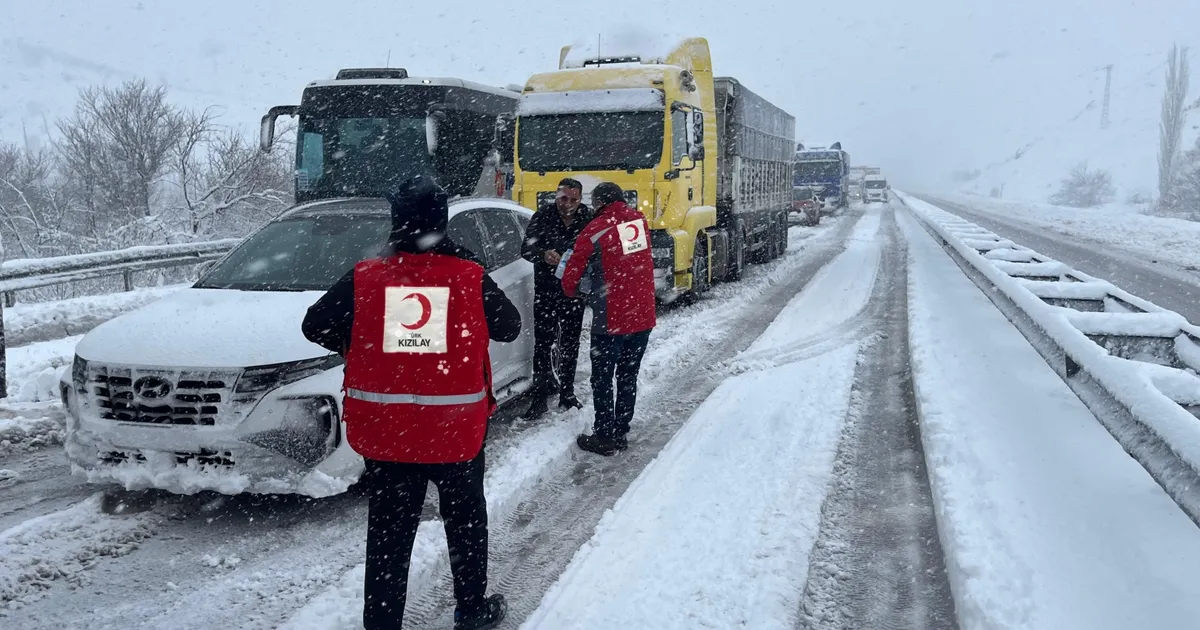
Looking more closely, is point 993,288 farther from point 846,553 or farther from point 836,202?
point 836,202

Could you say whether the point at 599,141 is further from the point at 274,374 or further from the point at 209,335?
the point at 274,374

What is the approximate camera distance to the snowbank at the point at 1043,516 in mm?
3227

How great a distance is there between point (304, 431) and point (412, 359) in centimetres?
176

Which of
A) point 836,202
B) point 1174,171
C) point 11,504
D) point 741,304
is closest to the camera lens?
point 11,504

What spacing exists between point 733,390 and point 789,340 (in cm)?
241

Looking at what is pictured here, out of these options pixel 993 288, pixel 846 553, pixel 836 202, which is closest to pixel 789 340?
pixel 993 288

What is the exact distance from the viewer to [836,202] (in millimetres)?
40594

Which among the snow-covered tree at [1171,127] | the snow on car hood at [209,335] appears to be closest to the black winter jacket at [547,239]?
the snow on car hood at [209,335]

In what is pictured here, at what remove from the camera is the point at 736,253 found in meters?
15.0

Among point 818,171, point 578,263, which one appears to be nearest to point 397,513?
point 578,263

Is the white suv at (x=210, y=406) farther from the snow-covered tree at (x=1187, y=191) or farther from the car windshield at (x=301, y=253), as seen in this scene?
the snow-covered tree at (x=1187, y=191)

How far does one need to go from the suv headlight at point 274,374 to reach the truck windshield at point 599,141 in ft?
22.5

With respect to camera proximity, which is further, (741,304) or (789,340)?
(741,304)

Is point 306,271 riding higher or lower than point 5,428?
higher
